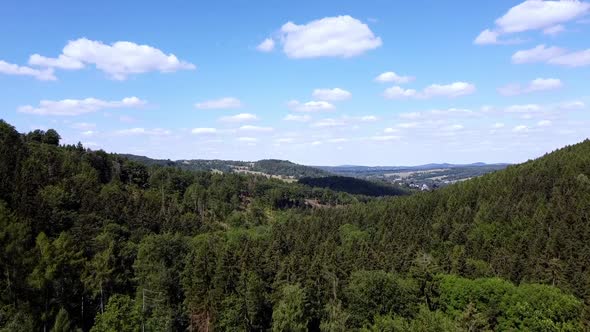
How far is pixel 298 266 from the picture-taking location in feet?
303

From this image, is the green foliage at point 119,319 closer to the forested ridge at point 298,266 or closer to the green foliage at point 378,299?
the forested ridge at point 298,266

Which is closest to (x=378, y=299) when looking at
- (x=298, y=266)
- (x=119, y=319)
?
(x=298, y=266)

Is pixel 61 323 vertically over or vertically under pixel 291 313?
over

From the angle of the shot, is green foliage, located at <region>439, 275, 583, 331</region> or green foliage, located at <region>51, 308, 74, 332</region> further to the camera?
green foliage, located at <region>439, 275, 583, 331</region>

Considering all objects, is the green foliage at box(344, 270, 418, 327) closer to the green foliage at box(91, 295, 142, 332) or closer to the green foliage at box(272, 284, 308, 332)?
the green foliage at box(272, 284, 308, 332)

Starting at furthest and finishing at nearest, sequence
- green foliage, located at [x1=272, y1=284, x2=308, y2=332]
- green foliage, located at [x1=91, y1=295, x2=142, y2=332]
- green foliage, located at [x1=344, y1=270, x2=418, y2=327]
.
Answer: green foliage, located at [x1=344, y1=270, x2=418, y2=327], green foliage, located at [x1=272, y1=284, x2=308, y2=332], green foliage, located at [x1=91, y1=295, x2=142, y2=332]

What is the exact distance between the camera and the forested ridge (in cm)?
6800

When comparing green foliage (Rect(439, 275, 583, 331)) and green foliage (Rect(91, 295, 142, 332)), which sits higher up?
green foliage (Rect(91, 295, 142, 332))

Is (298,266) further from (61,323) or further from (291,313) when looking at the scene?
(61,323)

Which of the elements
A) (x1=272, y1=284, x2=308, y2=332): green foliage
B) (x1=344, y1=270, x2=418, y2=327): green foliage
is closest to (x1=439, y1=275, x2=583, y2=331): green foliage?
(x1=344, y1=270, x2=418, y2=327): green foliage

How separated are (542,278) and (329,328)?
182 feet

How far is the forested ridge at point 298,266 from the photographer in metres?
68.0

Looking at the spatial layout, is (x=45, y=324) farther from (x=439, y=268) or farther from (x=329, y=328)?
(x=439, y=268)

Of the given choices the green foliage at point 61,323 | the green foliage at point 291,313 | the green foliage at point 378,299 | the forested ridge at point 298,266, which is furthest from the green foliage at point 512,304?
the green foliage at point 61,323
